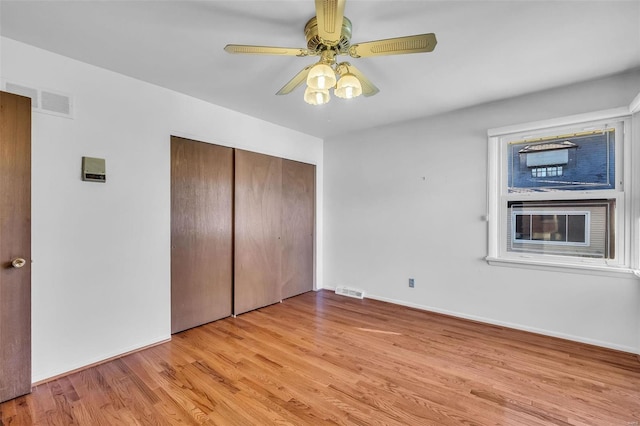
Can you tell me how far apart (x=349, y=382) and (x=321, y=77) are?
6.74 ft

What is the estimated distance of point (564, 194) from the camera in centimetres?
277

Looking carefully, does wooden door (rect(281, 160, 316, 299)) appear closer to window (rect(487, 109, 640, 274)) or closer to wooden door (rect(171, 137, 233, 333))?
wooden door (rect(171, 137, 233, 333))

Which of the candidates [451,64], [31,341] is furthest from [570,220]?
[31,341]

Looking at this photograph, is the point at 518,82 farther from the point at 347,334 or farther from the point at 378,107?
the point at 347,334

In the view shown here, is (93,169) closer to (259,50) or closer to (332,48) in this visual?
(259,50)

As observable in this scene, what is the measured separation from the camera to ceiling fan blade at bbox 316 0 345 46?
1.30m

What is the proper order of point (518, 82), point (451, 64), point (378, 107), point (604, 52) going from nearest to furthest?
point (604, 52), point (451, 64), point (518, 82), point (378, 107)

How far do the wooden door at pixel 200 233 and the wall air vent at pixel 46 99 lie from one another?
0.81 m

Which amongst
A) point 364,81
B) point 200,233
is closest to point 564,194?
point 364,81

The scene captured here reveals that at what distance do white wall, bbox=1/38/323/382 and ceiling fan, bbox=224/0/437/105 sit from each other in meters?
1.47

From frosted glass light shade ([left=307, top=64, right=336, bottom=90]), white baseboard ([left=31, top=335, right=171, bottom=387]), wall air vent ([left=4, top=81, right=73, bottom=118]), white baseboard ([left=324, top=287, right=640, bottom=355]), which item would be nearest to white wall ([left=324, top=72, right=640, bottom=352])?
white baseboard ([left=324, top=287, right=640, bottom=355])

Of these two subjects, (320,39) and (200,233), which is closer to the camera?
(320,39)

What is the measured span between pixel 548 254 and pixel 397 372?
6.79ft

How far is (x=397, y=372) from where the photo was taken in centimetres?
218
